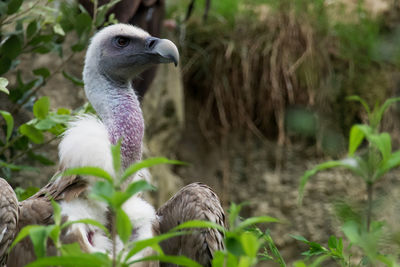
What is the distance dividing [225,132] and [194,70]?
56 centimetres

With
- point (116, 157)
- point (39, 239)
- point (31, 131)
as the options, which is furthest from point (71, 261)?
point (31, 131)

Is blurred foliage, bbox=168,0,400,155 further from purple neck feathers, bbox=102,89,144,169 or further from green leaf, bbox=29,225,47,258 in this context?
green leaf, bbox=29,225,47,258

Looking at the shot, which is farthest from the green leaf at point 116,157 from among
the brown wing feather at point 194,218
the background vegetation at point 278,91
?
the background vegetation at point 278,91

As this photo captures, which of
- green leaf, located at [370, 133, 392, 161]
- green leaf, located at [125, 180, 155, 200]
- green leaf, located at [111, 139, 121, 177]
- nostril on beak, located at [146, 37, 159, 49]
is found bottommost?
nostril on beak, located at [146, 37, 159, 49]

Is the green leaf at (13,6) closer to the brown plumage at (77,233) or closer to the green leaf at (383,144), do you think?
the brown plumage at (77,233)

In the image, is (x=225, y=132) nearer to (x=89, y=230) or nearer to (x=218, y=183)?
(x=218, y=183)

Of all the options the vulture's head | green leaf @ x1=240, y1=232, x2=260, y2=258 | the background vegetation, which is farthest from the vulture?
the background vegetation

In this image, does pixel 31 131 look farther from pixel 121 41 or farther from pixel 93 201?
pixel 93 201

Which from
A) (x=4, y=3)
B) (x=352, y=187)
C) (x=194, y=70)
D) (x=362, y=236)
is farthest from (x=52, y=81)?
(x=362, y=236)

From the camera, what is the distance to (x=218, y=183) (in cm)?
565

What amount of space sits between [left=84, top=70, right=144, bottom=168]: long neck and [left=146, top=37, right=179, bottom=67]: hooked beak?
0.60ft

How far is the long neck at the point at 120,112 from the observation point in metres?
2.41

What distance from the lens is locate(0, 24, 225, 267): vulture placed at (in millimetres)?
2219

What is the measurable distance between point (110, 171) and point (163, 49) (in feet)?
1.69
